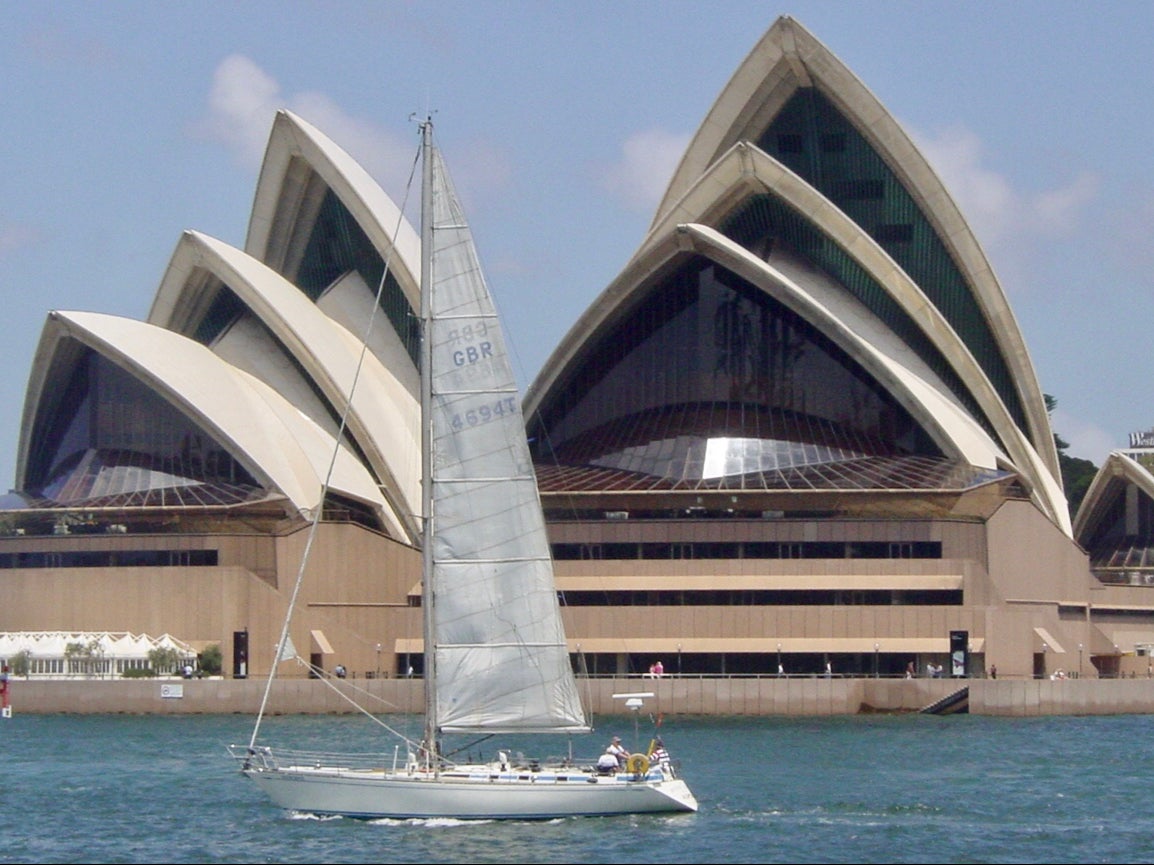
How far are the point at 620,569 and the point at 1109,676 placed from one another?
1705 cm

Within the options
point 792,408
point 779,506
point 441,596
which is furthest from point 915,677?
point 441,596

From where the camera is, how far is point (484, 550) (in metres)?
38.2

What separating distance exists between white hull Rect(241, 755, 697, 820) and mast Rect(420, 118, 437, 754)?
87cm

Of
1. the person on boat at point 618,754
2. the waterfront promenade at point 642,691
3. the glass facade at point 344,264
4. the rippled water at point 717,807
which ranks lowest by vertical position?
the rippled water at point 717,807

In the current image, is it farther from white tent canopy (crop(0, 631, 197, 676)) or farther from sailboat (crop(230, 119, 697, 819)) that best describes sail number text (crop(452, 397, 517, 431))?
white tent canopy (crop(0, 631, 197, 676))

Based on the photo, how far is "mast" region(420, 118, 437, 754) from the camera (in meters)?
38.0

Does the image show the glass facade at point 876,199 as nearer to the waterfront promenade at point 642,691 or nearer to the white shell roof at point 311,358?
the white shell roof at point 311,358

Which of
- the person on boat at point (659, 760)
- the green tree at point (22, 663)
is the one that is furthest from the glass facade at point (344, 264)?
the person on boat at point (659, 760)

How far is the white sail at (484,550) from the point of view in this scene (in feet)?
125

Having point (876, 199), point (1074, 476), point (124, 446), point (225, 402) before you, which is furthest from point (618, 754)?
point (1074, 476)

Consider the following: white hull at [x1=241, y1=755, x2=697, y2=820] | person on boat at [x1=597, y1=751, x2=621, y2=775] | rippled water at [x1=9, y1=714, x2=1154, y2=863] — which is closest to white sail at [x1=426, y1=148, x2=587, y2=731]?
person on boat at [x1=597, y1=751, x2=621, y2=775]

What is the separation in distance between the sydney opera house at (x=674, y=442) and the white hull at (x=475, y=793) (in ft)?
87.5

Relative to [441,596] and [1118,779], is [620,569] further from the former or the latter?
[441,596]

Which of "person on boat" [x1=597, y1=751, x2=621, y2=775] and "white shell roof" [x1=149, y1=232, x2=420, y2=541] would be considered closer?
"person on boat" [x1=597, y1=751, x2=621, y2=775]
